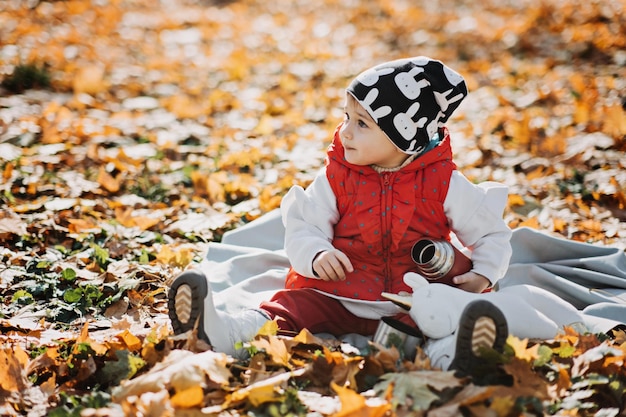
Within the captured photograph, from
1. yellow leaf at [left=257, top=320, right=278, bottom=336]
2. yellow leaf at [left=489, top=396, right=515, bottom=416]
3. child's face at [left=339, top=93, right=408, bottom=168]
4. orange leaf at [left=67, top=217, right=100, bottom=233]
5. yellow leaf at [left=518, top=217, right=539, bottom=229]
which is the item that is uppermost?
child's face at [left=339, top=93, right=408, bottom=168]

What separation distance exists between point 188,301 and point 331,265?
0.55 metres

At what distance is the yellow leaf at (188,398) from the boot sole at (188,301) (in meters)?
0.33

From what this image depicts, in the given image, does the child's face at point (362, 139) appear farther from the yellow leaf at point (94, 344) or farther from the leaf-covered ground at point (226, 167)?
the yellow leaf at point (94, 344)

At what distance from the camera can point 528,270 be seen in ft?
10.5

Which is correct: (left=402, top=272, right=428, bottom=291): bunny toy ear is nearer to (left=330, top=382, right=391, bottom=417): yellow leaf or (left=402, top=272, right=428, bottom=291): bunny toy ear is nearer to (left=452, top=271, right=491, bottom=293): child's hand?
(left=452, top=271, right=491, bottom=293): child's hand

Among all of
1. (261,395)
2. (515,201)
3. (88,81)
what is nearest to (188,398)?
(261,395)

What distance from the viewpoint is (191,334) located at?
2262mm

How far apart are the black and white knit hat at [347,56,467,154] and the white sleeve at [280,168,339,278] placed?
0.37 meters

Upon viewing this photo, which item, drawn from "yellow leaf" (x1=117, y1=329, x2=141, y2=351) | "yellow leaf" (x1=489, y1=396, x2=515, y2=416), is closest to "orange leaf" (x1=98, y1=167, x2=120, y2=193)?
"yellow leaf" (x1=117, y1=329, x2=141, y2=351)

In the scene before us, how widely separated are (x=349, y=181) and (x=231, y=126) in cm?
318

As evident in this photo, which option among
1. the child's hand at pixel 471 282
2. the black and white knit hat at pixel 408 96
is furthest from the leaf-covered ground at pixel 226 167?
the black and white knit hat at pixel 408 96

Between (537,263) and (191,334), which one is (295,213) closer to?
(191,334)

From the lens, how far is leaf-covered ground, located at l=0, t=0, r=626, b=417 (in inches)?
83.6

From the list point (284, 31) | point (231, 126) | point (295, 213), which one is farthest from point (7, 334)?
point (284, 31)
